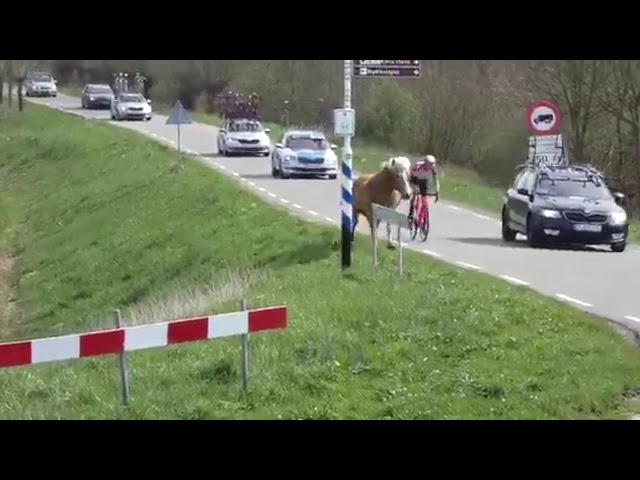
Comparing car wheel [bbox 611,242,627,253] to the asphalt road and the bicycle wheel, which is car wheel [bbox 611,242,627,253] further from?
the bicycle wheel

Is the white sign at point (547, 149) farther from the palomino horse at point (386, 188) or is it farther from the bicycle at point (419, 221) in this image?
the palomino horse at point (386, 188)

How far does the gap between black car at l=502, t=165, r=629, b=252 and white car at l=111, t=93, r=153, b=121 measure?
4336 cm

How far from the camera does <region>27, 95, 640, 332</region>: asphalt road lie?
1752 cm

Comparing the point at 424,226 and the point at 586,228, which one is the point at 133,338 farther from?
the point at 586,228

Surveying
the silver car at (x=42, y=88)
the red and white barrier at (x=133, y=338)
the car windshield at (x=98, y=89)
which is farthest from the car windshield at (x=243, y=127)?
the red and white barrier at (x=133, y=338)

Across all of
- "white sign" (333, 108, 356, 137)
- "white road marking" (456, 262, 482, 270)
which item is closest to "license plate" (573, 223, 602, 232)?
"white road marking" (456, 262, 482, 270)

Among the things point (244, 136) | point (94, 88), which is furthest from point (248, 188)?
point (94, 88)

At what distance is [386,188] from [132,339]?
35.6ft

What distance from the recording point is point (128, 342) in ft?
36.1

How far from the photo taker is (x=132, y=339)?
1100 centimetres

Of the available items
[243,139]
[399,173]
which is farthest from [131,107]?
[399,173]

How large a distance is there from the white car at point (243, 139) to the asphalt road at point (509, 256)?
289 inches

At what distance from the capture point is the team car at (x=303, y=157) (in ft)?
133
